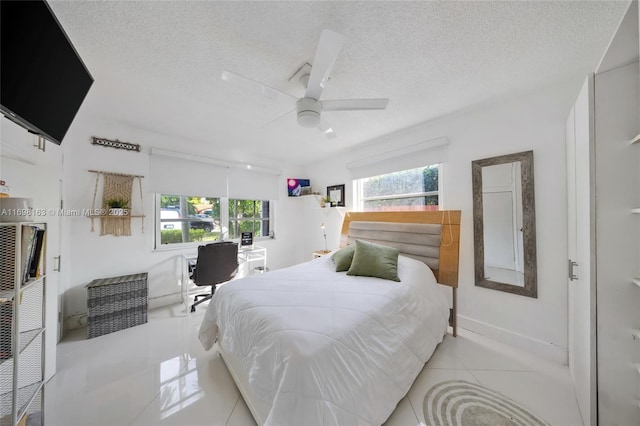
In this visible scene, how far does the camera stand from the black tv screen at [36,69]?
0.91 m

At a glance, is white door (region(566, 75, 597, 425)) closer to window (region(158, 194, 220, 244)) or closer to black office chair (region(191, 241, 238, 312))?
black office chair (region(191, 241, 238, 312))

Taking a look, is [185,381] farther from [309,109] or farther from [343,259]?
[309,109]

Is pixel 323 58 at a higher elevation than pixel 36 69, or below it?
higher

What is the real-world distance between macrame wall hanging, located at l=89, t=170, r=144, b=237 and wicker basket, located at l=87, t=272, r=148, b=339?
634mm

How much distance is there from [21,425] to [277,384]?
4.75 ft

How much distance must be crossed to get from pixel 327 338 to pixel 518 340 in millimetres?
2231

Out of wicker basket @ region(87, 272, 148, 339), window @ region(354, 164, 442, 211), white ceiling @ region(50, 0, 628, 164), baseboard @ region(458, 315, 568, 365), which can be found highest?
white ceiling @ region(50, 0, 628, 164)

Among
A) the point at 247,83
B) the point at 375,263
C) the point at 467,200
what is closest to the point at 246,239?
the point at 375,263

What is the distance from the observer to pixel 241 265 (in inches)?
153

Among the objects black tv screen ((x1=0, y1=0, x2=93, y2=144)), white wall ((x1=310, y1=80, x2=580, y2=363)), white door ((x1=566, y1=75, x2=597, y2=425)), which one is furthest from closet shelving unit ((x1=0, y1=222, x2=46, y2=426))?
white wall ((x1=310, y1=80, x2=580, y2=363))

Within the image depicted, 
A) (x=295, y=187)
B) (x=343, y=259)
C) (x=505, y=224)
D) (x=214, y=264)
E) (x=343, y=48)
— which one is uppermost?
(x=343, y=48)

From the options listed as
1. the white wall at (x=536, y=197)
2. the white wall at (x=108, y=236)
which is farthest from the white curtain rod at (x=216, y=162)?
the white wall at (x=536, y=197)

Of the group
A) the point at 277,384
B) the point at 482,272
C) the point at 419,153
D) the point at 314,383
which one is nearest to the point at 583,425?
the point at 482,272

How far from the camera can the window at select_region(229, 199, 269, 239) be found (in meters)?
3.87
